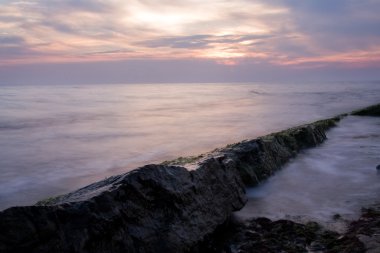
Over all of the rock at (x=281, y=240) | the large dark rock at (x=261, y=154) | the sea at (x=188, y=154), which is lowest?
the rock at (x=281, y=240)

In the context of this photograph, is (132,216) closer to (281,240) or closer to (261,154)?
(281,240)

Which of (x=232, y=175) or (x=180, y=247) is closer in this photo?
(x=180, y=247)

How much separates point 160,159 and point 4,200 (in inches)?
312

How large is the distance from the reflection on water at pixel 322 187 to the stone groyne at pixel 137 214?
1265 mm

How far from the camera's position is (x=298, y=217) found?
867 centimetres

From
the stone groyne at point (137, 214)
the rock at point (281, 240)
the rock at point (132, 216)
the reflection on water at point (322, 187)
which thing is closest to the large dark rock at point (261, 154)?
the reflection on water at point (322, 187)

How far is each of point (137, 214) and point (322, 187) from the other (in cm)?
674

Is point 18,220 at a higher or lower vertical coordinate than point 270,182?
higher

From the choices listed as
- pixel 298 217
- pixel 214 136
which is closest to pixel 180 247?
pixel 298 217

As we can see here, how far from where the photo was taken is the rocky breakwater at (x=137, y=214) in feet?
16.3

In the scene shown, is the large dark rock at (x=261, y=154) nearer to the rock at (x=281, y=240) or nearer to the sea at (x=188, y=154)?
the sea at (x=188, y=154)

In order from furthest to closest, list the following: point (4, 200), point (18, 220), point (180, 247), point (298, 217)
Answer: point (4, 200), point (298, 217), point (180, 247), point (18, 220)

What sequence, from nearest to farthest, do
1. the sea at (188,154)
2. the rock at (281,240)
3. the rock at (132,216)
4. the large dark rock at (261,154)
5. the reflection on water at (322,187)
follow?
the rock at (132,216)
the rock at (281,240)
the reflection on water at (322,187)
the sea at (188,154)
the large dark rock at (261,154)

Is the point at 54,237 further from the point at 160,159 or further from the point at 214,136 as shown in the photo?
the point at 214,136
